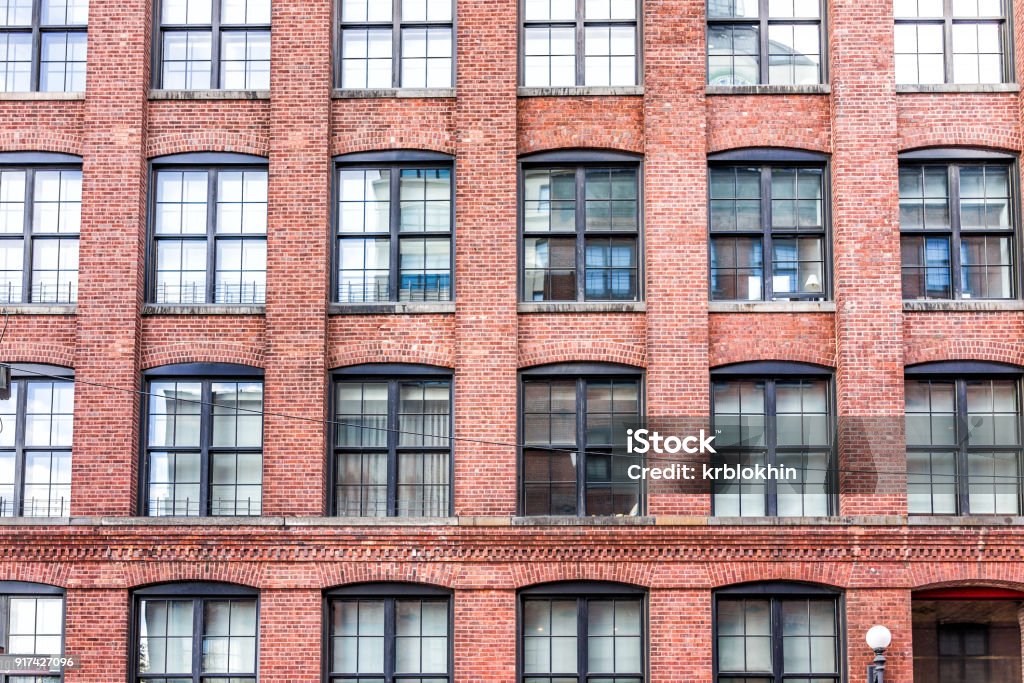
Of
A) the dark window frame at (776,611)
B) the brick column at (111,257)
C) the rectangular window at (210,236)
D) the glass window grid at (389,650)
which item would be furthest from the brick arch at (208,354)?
the dark window frame at (776,611)

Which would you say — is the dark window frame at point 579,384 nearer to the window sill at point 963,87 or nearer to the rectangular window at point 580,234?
the rectangular window at point 580,234

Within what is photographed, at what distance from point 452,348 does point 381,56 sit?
5.16 m

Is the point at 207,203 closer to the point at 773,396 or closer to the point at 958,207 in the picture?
the point at 773,396

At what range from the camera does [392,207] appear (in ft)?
81.0

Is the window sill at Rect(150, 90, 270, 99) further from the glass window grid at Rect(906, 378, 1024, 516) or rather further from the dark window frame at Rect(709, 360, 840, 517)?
the glass window grid at Rect(906, 378, 1024, 516)

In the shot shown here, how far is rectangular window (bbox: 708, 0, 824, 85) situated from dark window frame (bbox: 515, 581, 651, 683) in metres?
8.46

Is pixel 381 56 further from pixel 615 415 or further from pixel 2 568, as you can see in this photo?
pixel 2 568

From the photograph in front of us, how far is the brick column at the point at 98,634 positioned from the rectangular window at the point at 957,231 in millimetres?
13483

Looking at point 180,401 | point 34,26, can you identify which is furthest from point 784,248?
point 34,26

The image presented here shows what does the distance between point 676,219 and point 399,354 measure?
16.2ft

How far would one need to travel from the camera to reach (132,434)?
78.1 feet

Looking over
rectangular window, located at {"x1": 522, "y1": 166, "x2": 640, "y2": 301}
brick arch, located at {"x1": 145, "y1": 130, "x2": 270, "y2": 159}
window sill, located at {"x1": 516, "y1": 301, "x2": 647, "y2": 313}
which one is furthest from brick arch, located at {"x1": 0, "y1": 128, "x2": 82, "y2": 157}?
Result: window sill, located at {"x1": 516, "y1": 301, "x2": 647, "y2": 313}

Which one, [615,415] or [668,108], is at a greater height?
[668,108]

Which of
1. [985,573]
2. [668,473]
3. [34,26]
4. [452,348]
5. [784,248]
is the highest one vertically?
[34,26]
